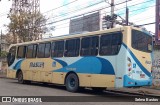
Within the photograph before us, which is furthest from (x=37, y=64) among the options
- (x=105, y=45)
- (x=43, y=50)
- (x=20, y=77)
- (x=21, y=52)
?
(x=105, y=45)

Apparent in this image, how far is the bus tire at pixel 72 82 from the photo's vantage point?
16844mm

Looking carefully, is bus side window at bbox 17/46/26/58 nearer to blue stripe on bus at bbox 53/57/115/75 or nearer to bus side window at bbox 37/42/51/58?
bus side window at bbox 37/42/51/58

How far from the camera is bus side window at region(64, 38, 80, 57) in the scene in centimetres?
1722

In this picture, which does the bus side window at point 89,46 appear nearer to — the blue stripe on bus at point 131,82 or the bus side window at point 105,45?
the bus side window at point 105,45

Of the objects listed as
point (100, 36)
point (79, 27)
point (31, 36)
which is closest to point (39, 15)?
point (31, 36)

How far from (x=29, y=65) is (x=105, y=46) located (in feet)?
25.9

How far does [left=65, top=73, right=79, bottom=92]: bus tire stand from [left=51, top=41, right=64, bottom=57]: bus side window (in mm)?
1591

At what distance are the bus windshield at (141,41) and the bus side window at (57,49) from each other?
5106 mm

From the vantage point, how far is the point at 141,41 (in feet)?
49.6

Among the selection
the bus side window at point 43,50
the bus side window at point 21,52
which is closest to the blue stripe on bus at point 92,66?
the bus side window at point 43,50

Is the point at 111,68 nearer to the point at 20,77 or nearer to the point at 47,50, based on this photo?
the point at 47,50

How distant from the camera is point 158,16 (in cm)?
2280

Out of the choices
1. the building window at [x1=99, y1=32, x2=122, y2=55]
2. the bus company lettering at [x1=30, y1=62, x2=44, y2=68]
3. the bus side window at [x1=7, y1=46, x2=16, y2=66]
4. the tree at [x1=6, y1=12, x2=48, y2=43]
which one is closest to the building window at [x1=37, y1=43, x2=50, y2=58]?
the bus company lettering at [x1=30, y1=62, x2=44, y2=68]

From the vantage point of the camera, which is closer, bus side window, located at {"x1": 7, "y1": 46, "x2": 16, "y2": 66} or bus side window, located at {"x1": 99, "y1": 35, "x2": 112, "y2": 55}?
bus side window, located at {"x1": 99, "y1": 35, "x2": 112, "y2": 55}
